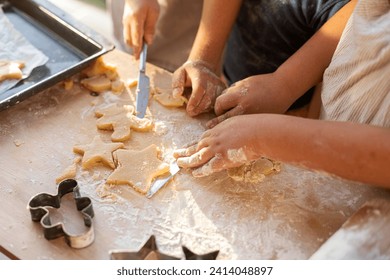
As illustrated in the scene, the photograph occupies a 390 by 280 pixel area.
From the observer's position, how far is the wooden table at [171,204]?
3.23 feet

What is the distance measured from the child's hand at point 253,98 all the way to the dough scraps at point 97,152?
255mm

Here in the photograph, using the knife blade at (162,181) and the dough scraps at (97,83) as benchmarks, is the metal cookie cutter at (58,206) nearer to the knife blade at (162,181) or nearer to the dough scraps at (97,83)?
the knife blade at (162,181)

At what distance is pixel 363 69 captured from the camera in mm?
1066

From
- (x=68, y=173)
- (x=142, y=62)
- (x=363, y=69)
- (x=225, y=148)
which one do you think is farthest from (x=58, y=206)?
(x=363, y=69)

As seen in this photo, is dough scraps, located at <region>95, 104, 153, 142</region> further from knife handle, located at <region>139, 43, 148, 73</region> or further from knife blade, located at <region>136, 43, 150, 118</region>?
knife handle, located at <region>139, 43, 148, 73</region>

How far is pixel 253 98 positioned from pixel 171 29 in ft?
2.57

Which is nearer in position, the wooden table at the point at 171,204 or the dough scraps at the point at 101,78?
the wooden table at the point at 171,204

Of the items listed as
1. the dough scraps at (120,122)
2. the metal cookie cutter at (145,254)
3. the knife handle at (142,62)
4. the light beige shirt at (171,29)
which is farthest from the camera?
the light beige shirt at (171,29)

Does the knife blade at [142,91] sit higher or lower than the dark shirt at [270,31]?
lower

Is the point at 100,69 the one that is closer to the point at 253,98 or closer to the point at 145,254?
the point at 253,98

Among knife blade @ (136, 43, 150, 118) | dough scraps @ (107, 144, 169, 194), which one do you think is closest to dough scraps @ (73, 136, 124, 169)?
dough scraps @ (107, 144, 169, 194)

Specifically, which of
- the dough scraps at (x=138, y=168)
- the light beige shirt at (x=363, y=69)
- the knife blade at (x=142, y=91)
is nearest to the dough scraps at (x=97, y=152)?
the dough scraps at (x=138, y=168)
